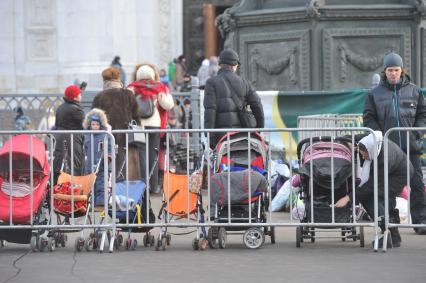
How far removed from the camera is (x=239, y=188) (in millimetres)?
12867

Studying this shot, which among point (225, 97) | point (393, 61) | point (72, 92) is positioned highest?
point (393, 61)

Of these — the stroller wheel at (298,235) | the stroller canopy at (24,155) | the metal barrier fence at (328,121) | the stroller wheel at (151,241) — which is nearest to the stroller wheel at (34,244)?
the stroller canopy at (24,155)

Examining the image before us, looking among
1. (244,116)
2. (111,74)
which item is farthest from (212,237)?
(111,74)

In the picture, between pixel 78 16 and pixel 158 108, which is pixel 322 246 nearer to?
pixel 158 108

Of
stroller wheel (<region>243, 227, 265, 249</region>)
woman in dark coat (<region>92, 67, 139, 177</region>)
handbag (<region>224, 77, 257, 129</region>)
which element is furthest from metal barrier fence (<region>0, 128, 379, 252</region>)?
woman in dark coat (<region>92, 67, 139, 177</region>)

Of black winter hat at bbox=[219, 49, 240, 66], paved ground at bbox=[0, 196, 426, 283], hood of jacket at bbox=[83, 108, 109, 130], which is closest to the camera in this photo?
paved ground at bbox=[0, 196, 426, 283]

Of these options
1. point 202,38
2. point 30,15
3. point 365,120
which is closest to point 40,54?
point 30,15

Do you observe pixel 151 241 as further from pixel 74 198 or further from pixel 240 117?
pixel 240 117

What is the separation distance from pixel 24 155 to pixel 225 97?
2344 mm

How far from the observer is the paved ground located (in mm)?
11086

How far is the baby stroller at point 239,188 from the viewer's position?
12.9 metres

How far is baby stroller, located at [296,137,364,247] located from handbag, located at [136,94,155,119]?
191 inches

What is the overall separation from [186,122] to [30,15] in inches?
647

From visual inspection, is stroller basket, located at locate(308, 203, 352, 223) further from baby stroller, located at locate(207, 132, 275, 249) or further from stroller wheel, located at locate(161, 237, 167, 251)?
stroller wheel, located at locate(161, 237, 167, 251)
